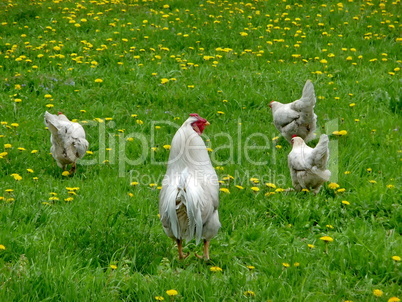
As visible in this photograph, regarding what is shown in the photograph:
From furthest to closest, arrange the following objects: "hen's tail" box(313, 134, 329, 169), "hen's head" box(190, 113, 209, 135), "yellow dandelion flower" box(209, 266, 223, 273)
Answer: "hen's tail" box(313, 134, 329, 169) → "hen's head" box(190, 113, 209, 135) → "yellow dandelion flower" box(209, 266, 223, 273)

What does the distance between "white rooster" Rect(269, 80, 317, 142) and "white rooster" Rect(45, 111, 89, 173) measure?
8.14ft

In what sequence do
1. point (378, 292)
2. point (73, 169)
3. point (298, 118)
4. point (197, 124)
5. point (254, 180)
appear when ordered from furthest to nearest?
point (298, 118) < point (73, 169) < point (254, 180) < point (197, 124) < point (378, 292)

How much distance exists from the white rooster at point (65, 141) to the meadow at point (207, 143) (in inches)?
9.3

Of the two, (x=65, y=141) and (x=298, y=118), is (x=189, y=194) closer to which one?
(x=65, y=141)

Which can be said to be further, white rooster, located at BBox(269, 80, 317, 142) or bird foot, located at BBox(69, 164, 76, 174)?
white rooster, located at BBox(269, 80, 317, 142)

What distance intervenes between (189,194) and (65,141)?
2.46 metres

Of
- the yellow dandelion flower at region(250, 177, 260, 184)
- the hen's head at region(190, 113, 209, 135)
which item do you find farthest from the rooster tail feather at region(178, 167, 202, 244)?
the yellow dandelion flower at region(250, 177, 260, 184)

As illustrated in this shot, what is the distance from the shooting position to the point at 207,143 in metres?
7.14

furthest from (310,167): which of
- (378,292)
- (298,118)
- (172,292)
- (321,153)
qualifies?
(172,292)

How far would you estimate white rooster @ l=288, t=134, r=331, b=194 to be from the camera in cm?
541

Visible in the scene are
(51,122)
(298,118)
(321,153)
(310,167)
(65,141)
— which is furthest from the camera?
(298,118)

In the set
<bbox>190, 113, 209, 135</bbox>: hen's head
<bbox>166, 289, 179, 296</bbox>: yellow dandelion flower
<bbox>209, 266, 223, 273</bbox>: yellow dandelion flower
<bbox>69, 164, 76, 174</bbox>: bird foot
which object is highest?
<bbox>190, 113, 209, 135</bbox>: hen's head

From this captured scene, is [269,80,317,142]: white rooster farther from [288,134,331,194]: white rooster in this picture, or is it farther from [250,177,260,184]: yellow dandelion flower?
[250,177,260,184]: yellow dandelion flower

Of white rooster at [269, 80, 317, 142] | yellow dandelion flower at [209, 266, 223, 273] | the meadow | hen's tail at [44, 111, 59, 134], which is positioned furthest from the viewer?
white rooster at [269, 80, 317, 142]
